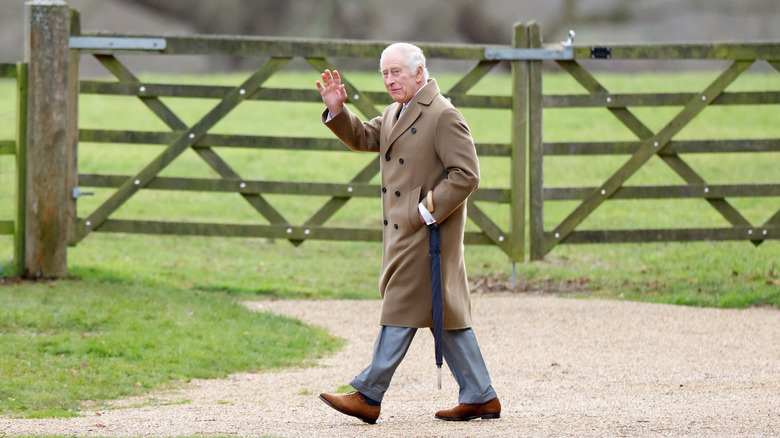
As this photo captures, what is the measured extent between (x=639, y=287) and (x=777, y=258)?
1867 mm

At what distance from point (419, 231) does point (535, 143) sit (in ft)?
13.7

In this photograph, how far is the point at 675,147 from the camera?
890 centimetres

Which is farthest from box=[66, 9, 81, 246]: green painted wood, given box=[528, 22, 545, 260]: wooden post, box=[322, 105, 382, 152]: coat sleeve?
box=[322, 105, 382, 152]: coat sleeve

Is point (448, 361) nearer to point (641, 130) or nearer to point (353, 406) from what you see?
point (353, 406)

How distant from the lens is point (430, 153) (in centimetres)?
490

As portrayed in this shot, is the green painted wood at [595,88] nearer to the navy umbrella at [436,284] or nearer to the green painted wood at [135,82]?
the green painted wood at [135,82]

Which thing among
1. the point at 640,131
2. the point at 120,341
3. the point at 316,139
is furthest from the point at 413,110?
the point at 640,131

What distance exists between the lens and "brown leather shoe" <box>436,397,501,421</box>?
4.94m

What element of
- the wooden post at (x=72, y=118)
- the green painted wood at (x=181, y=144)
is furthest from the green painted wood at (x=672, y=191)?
the wooden post at (x=72, y=118)

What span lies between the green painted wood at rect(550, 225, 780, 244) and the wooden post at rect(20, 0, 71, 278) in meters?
4.25

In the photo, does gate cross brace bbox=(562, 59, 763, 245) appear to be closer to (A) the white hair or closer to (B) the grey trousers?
(A) the white hair

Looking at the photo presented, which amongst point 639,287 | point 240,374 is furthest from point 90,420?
point 639,287

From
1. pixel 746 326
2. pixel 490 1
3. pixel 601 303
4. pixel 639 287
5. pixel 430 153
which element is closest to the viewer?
pixel 430 153

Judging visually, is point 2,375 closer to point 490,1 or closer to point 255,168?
point 255,168
